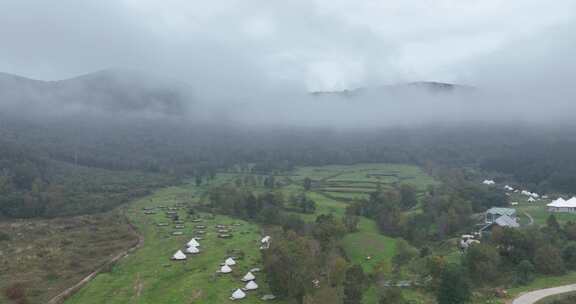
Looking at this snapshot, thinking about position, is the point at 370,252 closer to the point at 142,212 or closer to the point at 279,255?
the point at 279,255

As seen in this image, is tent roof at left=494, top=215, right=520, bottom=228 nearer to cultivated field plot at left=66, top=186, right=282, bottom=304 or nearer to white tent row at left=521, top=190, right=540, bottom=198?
cultivated field plot at left=66, top=186, right=282, bottom=304

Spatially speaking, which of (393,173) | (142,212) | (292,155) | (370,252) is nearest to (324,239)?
(370,252)

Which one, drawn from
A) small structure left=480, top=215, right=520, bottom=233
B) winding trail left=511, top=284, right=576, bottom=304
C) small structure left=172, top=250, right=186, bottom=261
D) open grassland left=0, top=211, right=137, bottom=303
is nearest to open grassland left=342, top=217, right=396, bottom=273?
small structure left=480, top=215, right=520, bottom=233

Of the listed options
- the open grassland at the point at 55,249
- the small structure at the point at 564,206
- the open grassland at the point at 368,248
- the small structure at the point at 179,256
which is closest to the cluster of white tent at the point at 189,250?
the small structure at the point at 179,256

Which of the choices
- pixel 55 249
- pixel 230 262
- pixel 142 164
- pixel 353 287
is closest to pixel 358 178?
pixel 142 164

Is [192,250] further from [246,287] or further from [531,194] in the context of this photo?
[531,194]

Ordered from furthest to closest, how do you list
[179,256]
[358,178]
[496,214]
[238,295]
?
[358,178]
[496,214]
[179,256]
[238,295]
